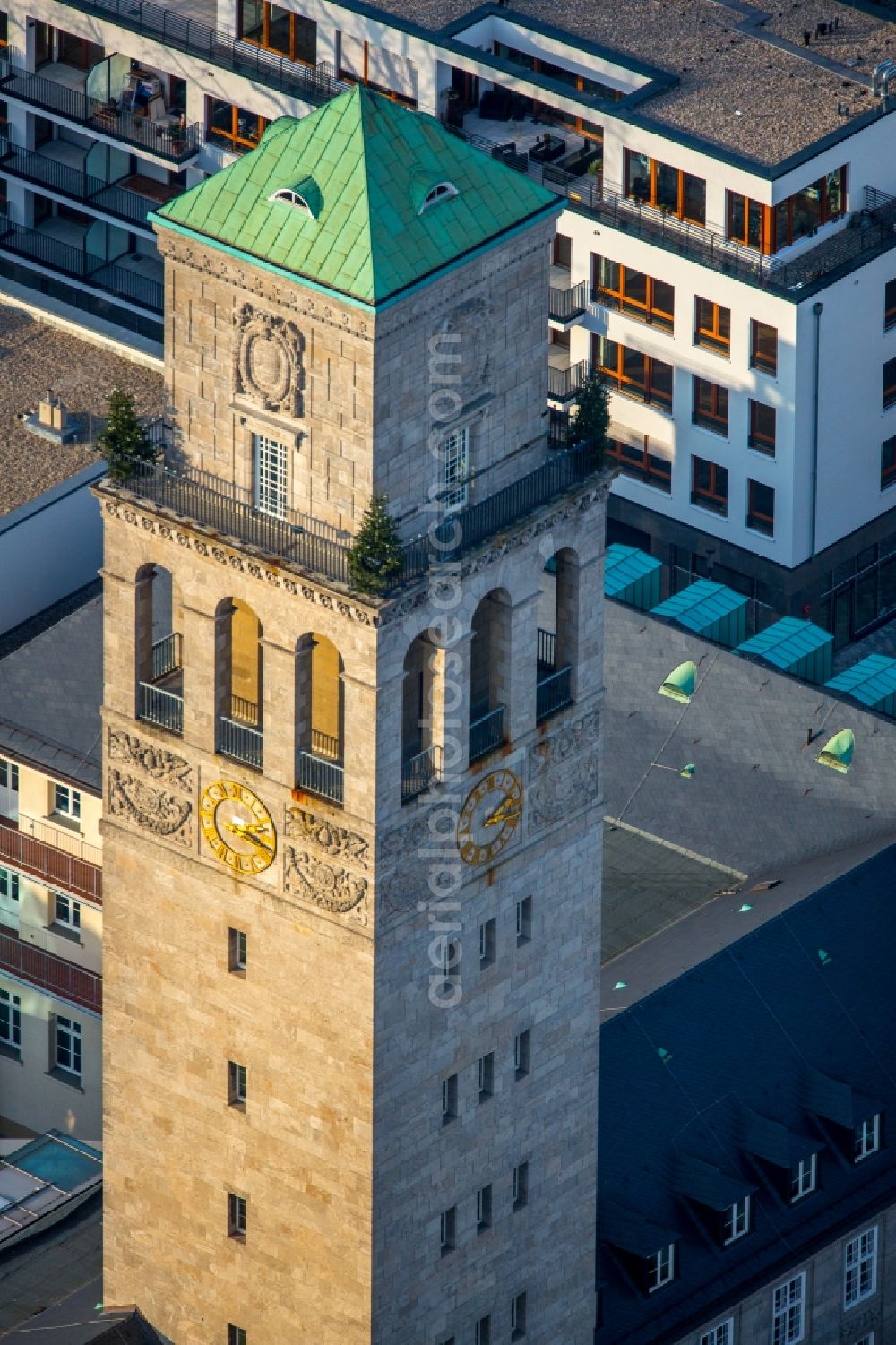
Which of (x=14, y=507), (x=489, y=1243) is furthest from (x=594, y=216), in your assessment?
(x=489, y=1243)

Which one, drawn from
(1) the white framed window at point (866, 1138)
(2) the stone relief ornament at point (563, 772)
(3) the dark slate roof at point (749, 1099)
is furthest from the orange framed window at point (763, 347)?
(2) the stone relief ornament at point (563, 772)

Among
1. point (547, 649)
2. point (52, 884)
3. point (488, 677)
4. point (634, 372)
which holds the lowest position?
point (634, 372)

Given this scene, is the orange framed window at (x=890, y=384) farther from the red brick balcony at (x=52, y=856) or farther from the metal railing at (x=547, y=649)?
the metal railing at (x=547, y=649)

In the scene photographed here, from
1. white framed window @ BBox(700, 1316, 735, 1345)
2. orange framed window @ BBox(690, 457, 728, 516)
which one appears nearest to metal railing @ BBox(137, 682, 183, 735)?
white framed window @ BBox(700, 1316, 735, 1345)

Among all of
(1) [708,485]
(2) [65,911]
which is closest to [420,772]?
(2) [65,911]

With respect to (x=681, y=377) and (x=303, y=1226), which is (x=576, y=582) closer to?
(x=303, y=1226)

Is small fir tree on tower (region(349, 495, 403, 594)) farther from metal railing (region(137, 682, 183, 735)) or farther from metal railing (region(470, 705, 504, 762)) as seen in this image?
metal railing (region(137, 682, 183, 735))

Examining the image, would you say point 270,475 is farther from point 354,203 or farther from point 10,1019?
point 10,1019
